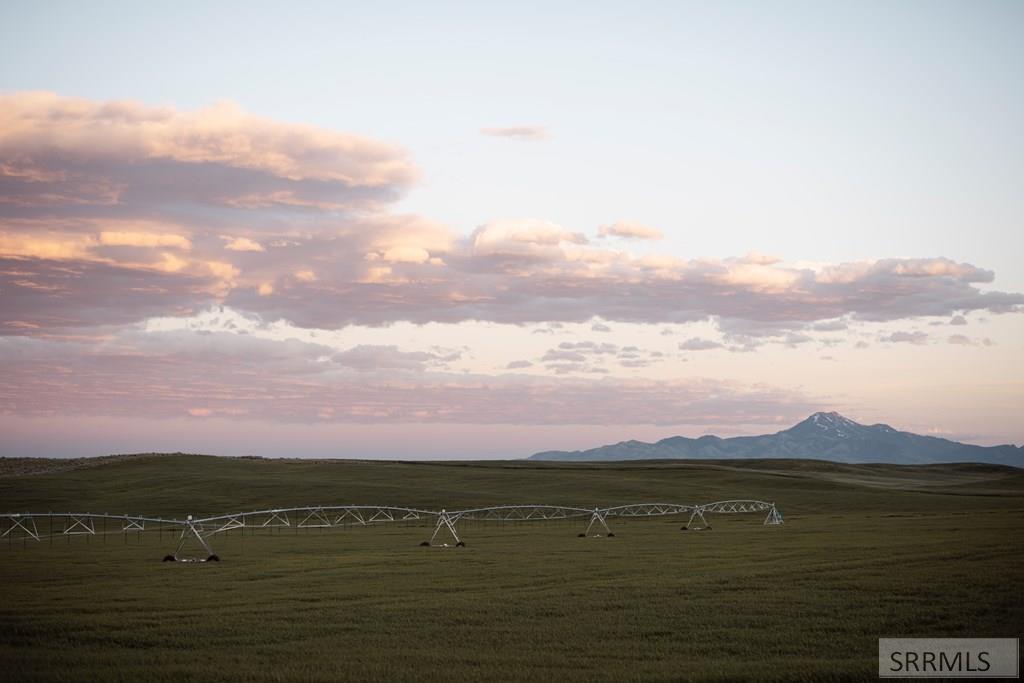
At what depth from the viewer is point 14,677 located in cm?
1856

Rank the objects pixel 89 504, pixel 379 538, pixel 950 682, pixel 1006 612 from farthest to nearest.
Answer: pixel 89 504 → pixel 379 538 → pixel 1006 612 → pixel 950 682

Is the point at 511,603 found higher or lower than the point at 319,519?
higher

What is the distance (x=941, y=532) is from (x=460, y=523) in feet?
119

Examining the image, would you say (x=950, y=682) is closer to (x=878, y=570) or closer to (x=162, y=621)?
(x=878, y=570)

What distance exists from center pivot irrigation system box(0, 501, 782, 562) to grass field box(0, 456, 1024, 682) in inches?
Result: 123

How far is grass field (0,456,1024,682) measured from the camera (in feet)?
64.7

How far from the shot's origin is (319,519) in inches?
2884

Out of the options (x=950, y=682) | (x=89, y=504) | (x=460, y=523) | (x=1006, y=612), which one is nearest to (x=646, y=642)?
(x=950, y=682)

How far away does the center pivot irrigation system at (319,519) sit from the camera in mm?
58844

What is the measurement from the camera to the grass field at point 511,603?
64.7ft

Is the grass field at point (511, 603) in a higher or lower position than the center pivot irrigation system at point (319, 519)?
higher

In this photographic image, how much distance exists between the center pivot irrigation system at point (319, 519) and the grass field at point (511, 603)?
3.13 metres

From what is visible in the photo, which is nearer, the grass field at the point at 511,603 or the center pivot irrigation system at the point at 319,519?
the grass field at the point at 511,603

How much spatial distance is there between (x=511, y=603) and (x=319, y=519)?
161ft
